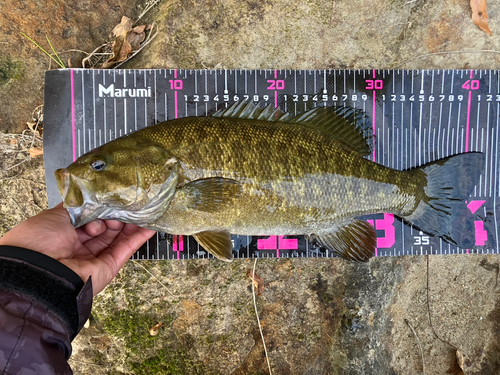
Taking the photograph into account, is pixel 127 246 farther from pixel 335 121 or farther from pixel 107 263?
pixel 335 121

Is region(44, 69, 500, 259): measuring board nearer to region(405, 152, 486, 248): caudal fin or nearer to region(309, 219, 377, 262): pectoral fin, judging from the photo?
region(405, 152, 486, 248): caudal fin

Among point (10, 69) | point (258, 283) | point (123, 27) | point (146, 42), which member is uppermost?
point (123, 27)

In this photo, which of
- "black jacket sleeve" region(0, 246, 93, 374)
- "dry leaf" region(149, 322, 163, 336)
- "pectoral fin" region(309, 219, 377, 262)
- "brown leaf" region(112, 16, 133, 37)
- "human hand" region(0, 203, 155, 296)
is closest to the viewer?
"black jacket sleeve" region(0, 246, 93, 374)

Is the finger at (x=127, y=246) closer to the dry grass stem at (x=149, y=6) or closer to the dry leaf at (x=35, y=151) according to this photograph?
the dry leaf at (x=35, y=151)

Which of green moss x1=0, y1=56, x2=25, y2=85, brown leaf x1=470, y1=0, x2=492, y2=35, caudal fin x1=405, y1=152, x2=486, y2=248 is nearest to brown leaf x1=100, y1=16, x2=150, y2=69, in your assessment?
green moss x1=0, y1=56, x2=25, y2=85

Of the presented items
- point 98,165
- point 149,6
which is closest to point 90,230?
point 98,165

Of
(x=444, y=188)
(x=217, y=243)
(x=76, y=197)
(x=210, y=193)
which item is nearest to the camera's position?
(x=76, y=197)

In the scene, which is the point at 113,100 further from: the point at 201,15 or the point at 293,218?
the point at 293,218
